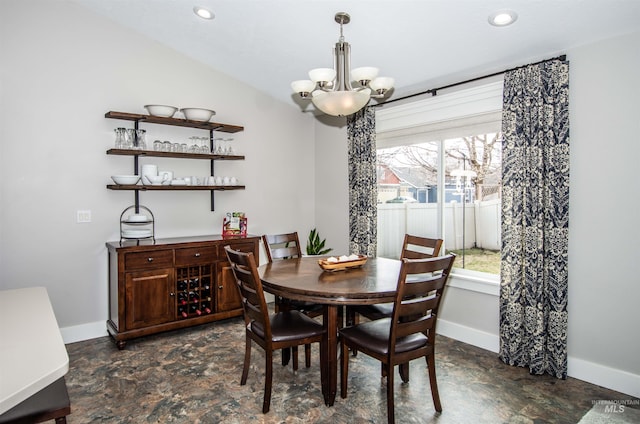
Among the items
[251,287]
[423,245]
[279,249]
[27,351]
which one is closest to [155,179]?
[279,249]

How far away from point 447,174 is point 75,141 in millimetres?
3556

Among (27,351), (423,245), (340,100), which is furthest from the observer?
(423,245)

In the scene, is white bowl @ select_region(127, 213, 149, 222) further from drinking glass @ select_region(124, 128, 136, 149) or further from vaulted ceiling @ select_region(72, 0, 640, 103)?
vaulted ceiling @ select_region(72, 0, 640, 103)

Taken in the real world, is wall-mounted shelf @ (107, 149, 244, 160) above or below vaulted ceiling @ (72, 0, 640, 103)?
below

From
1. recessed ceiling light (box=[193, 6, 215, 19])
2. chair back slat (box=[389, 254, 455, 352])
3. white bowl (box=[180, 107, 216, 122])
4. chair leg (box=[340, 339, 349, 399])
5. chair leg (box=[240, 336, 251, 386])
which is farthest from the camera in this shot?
white bowl (box=[180, 107, 216, 122])

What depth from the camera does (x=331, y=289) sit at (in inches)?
90.3

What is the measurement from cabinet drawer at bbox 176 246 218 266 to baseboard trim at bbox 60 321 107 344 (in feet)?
3.26

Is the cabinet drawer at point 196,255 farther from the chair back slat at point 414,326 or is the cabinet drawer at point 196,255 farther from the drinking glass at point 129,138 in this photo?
the chair back slat at point 414,326

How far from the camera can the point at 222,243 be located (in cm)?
396

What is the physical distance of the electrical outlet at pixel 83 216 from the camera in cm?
363

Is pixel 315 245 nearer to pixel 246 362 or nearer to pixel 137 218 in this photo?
pixel 137 218

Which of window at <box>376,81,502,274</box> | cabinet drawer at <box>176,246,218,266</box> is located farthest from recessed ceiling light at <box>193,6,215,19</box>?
cabinet drawer at <box>176,246,218,266</box>

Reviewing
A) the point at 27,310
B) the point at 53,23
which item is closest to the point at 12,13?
the point at 53,23

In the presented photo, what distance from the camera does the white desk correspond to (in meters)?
1.01
